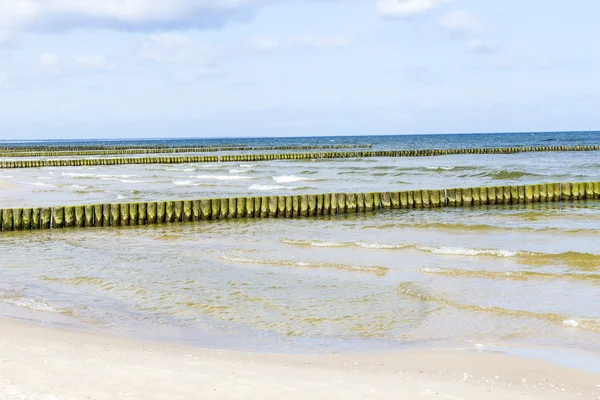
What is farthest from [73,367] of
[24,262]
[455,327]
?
[24,262]

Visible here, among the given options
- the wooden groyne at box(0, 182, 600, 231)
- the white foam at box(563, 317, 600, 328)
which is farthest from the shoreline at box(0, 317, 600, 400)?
the wooden groyne at box(0, 182, 600, 231)

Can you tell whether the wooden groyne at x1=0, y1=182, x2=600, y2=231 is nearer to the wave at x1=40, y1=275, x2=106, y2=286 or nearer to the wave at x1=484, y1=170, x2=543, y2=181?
the wave at x1=40, y1=275, x2=106, y2=286

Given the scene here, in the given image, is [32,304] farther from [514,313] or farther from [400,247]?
[400,247]

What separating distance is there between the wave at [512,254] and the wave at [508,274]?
982mm

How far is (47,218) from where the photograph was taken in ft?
70.2

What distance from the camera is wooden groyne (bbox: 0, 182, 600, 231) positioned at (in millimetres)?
21500

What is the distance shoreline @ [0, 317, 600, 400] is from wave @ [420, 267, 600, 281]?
16.4ft

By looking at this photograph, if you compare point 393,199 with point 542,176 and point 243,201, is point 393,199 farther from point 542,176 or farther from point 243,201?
point 542,176

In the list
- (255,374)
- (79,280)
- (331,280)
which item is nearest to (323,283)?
(331,280)

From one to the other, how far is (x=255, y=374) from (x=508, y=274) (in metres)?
7.36

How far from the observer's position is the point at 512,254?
50.4ft

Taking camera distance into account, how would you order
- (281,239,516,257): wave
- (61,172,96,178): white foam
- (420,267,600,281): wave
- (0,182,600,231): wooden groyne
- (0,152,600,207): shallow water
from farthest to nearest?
(61,172,96,178): white foam, (0,152,600,207): shallow water, (0,182,600,231): wooden groyne, (281,239,516,257): wave, (420,267,600,281): wave

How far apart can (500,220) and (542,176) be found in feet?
74.0

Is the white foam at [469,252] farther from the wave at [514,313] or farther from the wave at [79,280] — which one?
the wave at [79,280]
